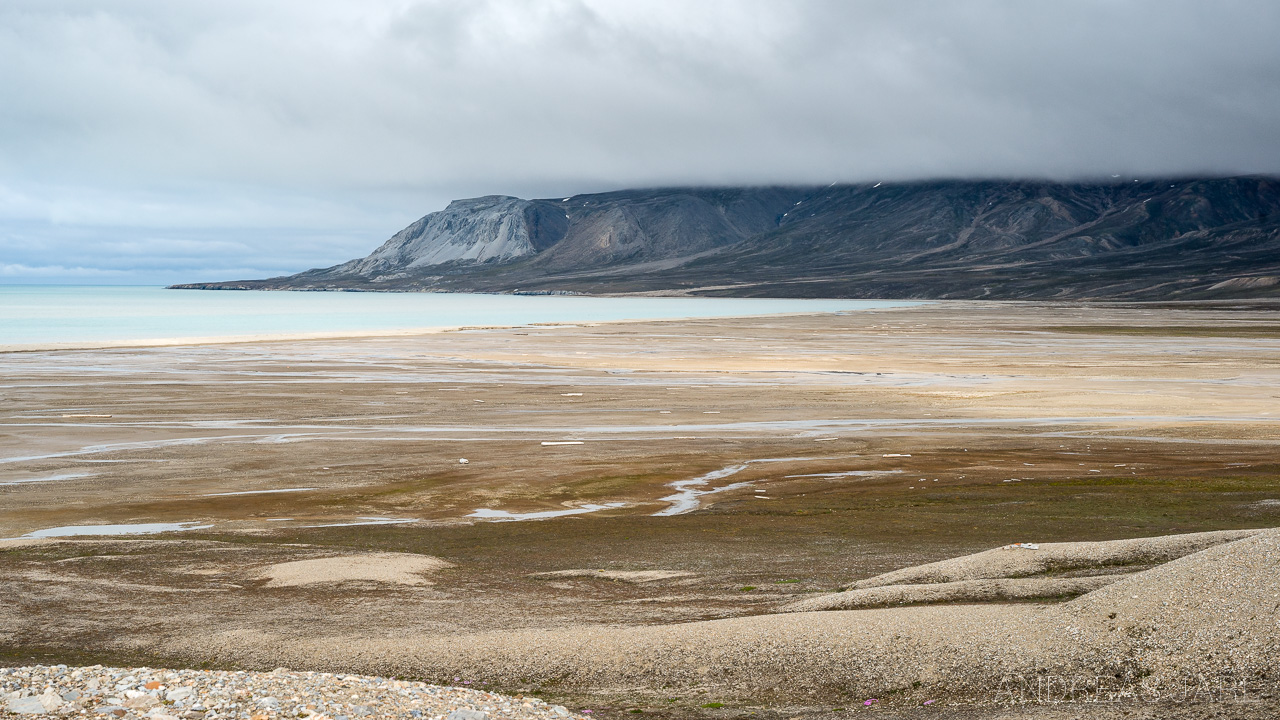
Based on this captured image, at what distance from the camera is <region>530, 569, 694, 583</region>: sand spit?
1490cm

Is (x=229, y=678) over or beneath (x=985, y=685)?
over

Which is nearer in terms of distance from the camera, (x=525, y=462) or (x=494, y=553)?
(x=494, y=553)

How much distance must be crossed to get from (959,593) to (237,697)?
7899mm

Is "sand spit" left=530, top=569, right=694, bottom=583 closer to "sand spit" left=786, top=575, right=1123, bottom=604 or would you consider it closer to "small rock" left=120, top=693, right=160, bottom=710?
"sand spit" left=786, top=575, right=1123, bottom=604

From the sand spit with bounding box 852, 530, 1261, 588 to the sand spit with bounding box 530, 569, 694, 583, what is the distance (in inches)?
101

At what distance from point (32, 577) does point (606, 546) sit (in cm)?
792

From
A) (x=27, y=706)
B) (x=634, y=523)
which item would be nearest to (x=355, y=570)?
(x=634, y=523)

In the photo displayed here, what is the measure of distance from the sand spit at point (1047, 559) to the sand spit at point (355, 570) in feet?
19.4

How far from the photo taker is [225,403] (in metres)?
37.9

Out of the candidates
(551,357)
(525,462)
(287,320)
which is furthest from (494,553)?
(287,320)

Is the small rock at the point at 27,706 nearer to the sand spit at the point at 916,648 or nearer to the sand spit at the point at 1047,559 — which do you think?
the sand spit at the point at 916,648

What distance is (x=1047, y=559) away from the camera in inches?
554

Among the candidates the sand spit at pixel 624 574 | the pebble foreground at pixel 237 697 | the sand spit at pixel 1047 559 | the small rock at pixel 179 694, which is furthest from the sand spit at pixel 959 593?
the small rock at pixel 179 694

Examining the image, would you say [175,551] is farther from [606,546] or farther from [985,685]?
[985,685]
